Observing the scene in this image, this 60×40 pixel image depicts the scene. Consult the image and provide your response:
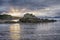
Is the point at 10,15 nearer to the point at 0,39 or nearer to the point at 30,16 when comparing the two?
the point at 30,16

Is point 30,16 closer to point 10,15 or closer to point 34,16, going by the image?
point 34,16

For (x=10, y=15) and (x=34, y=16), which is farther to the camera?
(x=34, y=16)

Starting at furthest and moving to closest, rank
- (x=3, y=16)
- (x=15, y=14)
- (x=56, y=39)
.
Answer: (x=3, y=16) → (x=15, y=14) → (x=56, y=39)

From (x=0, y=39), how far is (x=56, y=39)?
4.62m

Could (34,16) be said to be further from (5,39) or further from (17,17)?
(5,39)

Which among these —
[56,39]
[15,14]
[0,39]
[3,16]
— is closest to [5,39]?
[0,39]

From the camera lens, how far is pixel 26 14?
47062mm

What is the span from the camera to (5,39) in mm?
16500

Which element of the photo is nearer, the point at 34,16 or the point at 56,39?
the point at 56,39

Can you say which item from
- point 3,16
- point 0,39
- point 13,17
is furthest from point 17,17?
point 0,39

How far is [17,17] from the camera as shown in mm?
42594

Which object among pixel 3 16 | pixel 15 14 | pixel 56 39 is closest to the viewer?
pixel 56 39

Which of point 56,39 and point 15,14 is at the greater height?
point 15,14

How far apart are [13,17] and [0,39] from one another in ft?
83.5
